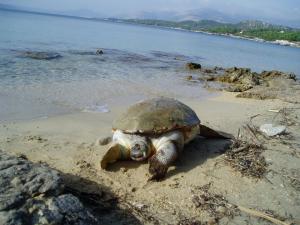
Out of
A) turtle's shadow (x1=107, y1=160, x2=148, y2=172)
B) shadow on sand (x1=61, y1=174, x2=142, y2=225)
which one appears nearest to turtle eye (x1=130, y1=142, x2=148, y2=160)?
turtle's shadow (x1=107, y1=160, x2=148, y2=172)

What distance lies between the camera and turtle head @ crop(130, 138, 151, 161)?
5008 millimetres

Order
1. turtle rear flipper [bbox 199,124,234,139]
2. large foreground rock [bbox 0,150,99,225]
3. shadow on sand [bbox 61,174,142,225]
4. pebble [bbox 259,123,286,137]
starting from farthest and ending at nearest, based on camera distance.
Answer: pebble [bbox 259,123,286,137] → turtle rear flipper [bbox 199,124,234,139] → shadow on sand [bbox 61,174,142,225] → large foreground rock [bbox 0,150,99,225]

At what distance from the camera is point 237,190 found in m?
4.48

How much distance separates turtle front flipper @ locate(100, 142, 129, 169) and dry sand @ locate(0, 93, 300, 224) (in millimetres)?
99

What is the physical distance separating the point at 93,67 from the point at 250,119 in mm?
9528

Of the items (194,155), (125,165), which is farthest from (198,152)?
(125,165)

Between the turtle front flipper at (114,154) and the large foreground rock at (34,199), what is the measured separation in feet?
4.74

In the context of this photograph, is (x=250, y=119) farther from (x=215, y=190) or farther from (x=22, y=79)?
(x=22, y=79)

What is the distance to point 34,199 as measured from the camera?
3.00m

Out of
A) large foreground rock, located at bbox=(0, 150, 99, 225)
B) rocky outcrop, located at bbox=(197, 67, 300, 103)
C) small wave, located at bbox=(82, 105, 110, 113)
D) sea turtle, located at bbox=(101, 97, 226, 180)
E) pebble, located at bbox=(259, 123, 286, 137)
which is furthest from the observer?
rocky outcrop, located at bbox=(197, 67, 300, 103)

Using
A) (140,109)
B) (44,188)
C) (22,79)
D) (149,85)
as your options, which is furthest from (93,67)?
(44,188)

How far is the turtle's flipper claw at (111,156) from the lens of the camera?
193 inches

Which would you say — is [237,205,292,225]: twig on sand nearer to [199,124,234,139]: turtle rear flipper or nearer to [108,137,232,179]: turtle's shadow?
[108,137,232,179]: turtle's shadow

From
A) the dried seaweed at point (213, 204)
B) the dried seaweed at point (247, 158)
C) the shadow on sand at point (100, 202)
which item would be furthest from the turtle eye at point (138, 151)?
the dried seaweed at point (247, 158)
